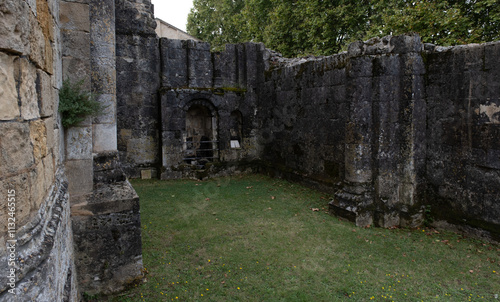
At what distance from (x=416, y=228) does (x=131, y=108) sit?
8736 mm

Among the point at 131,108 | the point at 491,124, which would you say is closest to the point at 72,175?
the point at 491,124

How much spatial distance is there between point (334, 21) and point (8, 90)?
16997 millimetres

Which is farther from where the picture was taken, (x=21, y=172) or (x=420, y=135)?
(x=420, y=135)

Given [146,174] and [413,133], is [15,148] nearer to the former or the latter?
[413,133]

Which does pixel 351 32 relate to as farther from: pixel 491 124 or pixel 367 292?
pixel 367 292

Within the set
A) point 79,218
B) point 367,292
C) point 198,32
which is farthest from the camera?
point 198,32

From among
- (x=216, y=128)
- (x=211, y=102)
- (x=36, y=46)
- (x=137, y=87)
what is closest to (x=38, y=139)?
(x=36, y=46)

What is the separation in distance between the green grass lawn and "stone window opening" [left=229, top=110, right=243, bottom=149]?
14.8 feet

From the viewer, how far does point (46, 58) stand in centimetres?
245

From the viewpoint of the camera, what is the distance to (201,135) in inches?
478

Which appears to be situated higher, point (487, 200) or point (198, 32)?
point (198, 32)

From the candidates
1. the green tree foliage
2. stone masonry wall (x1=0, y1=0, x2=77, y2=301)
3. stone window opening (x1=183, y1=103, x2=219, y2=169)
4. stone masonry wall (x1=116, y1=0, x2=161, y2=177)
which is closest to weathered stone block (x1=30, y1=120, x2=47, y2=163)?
stone masonry wall (x1=0, y1=0, x2=77, y2=301)

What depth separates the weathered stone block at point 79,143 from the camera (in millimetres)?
3721

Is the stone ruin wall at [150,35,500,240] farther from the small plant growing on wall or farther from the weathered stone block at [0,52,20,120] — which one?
the weathered stone block at [0,52,20,120]
